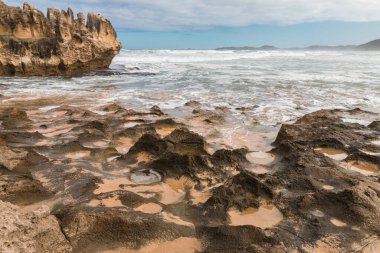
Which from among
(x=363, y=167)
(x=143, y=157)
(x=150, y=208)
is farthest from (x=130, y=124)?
(x=363, y=167)

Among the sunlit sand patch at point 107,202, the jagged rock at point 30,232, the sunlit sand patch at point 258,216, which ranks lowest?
the sunlit sand patch at point 258,216

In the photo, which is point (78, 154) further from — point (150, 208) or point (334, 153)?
point (334, 153)

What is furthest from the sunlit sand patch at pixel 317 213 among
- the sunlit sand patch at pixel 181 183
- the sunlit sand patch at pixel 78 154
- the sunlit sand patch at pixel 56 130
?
the sunlit sand patch at pixel 56 130

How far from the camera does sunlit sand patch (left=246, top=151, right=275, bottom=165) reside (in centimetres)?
455

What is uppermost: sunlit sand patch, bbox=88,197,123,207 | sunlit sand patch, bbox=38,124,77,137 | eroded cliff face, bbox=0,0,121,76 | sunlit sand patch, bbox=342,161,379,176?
eroded cliff face, bbox=0,0,121,76

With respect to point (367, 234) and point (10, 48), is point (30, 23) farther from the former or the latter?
point (367, 234)

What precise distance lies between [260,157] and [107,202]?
244 cm

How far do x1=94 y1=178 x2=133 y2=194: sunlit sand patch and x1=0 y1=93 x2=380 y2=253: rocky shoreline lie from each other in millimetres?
11

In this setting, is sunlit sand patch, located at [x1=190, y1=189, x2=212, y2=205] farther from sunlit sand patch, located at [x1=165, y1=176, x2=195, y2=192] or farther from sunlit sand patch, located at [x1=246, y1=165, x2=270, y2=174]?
sunlit sand patch, located at [x1=246, y1=165, x2=270, y2=174]

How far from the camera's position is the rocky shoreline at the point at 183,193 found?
8.29 feet

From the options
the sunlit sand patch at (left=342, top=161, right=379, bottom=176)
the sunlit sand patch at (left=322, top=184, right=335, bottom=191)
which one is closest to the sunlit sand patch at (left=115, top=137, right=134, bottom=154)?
the sunlit sand patch at (left=322, top=184, right=335, bottom=191)

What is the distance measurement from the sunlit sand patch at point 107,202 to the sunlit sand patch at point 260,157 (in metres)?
2.11

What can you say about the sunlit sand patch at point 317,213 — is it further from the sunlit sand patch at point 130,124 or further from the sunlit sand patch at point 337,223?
the sunlit sand patch at point 130,124

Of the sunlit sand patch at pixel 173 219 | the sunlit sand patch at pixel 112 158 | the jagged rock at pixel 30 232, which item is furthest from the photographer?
the sunlit sand patch at pixel 112 158
